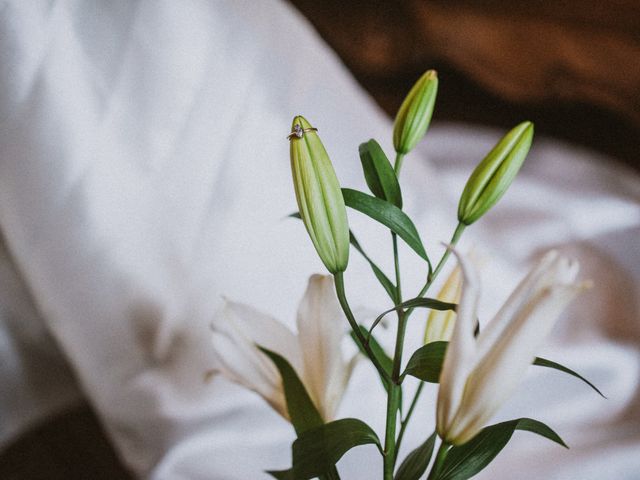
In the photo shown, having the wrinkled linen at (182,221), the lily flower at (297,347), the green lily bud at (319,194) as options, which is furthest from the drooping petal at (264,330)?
the wrinkled linen at (182,221)

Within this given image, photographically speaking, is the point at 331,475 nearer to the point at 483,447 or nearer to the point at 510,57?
the point at 483,447

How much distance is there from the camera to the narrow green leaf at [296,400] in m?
0.35

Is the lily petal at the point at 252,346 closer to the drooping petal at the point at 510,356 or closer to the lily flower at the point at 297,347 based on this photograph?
the lily flower at the point at 297,347

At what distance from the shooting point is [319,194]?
0.28 m

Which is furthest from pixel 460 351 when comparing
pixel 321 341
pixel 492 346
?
pixel 321 341

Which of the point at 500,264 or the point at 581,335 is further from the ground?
the point at 500,264

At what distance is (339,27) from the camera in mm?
1333

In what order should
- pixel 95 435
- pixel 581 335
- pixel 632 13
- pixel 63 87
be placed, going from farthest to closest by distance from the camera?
pixel 632 13 → pixel 95 435 → pixel 581 335 → pixel 63 87

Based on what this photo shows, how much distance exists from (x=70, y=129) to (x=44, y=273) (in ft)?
0.46

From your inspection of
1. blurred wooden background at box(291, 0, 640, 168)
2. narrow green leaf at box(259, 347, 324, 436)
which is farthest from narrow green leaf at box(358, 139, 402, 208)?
blurred wooden background at box(291, 0, 640, 168)

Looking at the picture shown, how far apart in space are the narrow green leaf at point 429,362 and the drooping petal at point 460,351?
2 centimetres

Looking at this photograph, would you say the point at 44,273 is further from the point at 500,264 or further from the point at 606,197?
the point at 606,197

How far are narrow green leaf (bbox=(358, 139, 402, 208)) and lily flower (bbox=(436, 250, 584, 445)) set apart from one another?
8cm

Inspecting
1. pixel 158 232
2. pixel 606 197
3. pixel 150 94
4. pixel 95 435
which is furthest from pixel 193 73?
pixel 606 197
